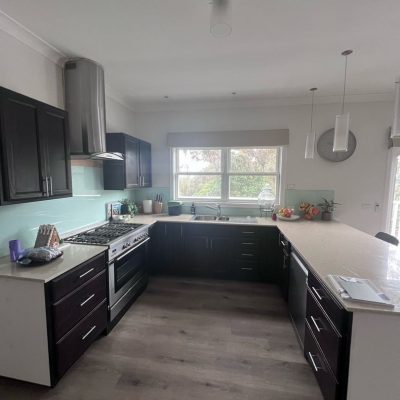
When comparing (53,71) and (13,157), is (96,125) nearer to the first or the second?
(53,71)

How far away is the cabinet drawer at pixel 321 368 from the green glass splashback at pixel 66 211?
7.80ft

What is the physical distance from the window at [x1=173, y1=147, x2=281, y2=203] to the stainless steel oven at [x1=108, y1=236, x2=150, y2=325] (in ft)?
4.25

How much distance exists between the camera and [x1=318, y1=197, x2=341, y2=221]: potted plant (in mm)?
3230

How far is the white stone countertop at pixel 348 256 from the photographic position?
1.26 metres

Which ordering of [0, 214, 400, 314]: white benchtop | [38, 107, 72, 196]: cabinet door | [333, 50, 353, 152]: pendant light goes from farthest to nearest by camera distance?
[333, 50, 353, 152]: pendant light, [38, 107, 72, 196]: cabinet door, [0, 214, 400, 314]: white benchtop

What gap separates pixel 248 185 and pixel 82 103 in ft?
8.27

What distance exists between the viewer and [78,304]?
1654 millimetres

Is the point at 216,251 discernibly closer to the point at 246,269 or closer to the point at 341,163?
the point at 246,269

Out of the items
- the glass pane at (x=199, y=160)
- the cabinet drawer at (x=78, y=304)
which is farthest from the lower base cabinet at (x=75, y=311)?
the glass pane at (x=199, y=160)

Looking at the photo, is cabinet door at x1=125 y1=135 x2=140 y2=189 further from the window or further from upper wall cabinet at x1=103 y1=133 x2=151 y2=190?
the window

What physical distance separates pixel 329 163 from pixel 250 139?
4.04 feet

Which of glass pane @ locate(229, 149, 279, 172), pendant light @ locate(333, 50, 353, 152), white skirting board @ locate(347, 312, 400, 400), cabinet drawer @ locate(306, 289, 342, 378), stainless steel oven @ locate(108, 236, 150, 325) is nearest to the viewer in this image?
white skirting board @ locate(347, 312, 400, 400)

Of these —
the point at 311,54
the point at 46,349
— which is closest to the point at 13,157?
the point at 46,349

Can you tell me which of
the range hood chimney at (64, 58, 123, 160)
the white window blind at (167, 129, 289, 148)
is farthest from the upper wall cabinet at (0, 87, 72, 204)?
the white window blind at (167, 129, 289, 148)
